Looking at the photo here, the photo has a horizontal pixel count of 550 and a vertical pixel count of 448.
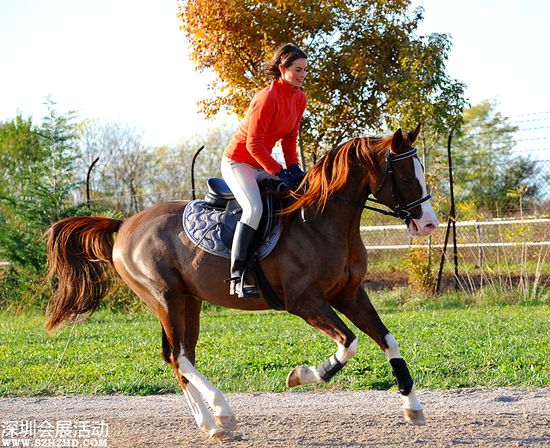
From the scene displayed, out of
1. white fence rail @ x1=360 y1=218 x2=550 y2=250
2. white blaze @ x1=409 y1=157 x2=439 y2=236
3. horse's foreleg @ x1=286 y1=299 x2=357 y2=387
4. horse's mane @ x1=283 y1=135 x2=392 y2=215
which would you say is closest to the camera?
white blaze @ x1=409 y1=157 x2=439 y2=236

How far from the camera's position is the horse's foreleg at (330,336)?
5996 mm

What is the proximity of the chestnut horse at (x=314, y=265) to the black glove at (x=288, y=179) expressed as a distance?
229mm

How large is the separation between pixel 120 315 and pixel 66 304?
25.4ft

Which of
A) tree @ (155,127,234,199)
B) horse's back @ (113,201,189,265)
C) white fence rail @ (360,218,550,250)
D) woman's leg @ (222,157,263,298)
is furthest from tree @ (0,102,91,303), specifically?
tree @ (155,127,234,199)

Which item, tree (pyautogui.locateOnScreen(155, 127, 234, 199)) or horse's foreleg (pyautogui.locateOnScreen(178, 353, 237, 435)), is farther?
tree (pyautogui.locateOnScreen(155, 127, 234, 199))

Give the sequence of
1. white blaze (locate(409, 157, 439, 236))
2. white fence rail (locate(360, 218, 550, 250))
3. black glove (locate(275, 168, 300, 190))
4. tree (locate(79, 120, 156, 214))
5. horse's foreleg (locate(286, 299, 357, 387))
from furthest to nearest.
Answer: tree (locate(79, 120, 156, 214)) → white fence rail (locate(360, 218, 550, 250)) → black glove (locate(275, 168, 300, 190)) → horse's foreleg (locate(286, 299, 357, 387)) → white blaze (locate(409, 157, 439, 236))

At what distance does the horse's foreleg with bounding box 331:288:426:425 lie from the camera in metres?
6.07

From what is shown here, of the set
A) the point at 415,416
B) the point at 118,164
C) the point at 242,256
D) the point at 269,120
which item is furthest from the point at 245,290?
the point at 118,164

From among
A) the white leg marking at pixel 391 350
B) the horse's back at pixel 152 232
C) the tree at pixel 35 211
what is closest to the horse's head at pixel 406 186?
the white leg marking at pixel 391 350

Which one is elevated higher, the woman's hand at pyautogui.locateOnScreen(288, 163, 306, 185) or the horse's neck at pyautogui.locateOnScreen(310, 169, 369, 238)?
the woman's hand at pyautogui.locateOnScreen(288, 163, 306, 185)

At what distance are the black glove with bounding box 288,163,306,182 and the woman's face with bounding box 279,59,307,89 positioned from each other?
0.75m

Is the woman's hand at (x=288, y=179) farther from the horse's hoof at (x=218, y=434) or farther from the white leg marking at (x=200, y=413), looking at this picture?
the horse's hoof at (x=218, y=434)

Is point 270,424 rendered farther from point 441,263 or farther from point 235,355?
point 441,263

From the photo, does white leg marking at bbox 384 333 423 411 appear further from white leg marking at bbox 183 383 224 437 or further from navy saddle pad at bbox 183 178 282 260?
white leg marking at bbox 183 383 224 437
